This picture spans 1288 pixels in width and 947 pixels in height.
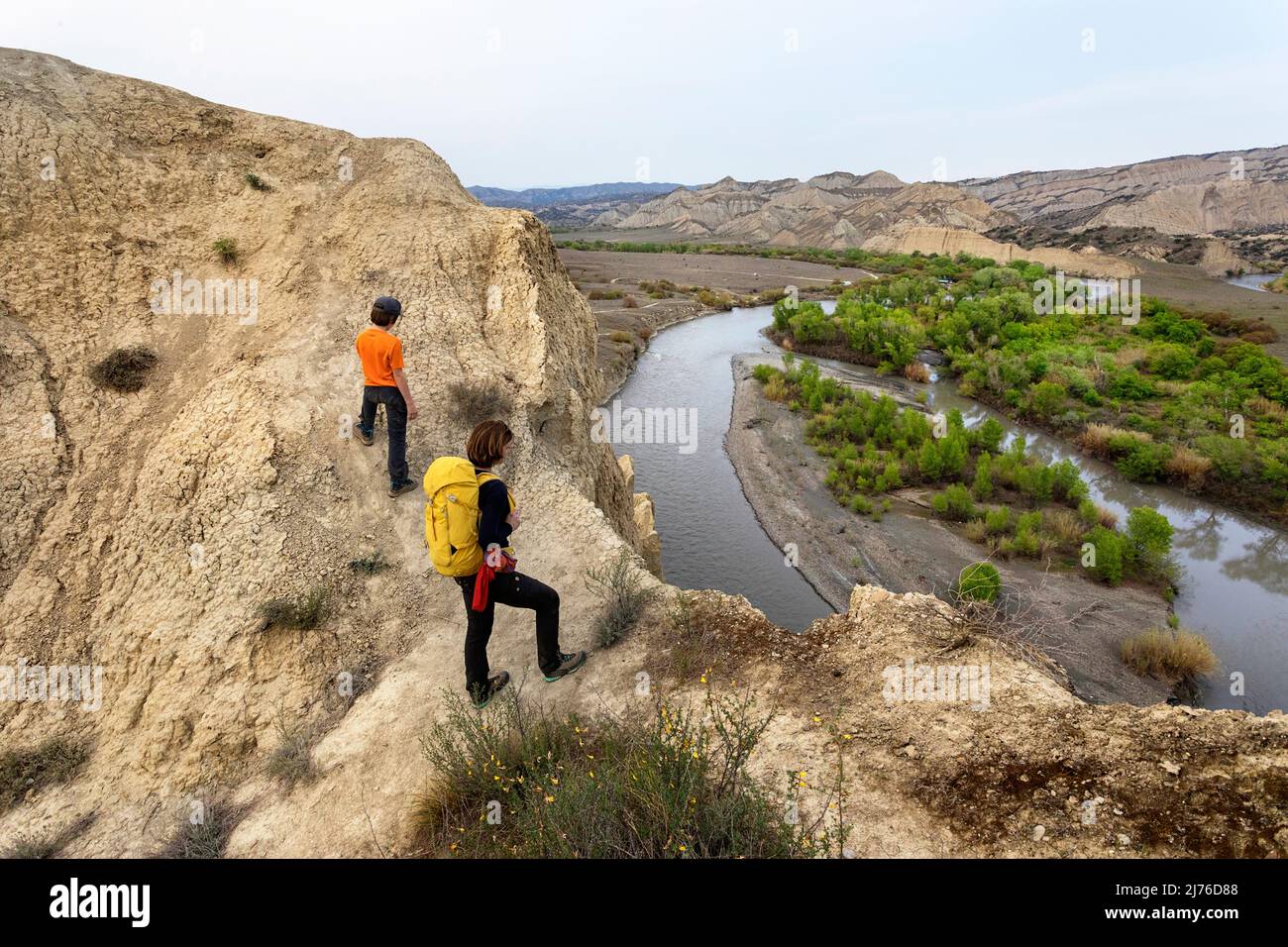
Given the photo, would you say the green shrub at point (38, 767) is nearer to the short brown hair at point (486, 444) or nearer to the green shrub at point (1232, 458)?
the short brown hair at point (486, 444)

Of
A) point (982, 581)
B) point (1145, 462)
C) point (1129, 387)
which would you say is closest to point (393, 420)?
point (982, 581)

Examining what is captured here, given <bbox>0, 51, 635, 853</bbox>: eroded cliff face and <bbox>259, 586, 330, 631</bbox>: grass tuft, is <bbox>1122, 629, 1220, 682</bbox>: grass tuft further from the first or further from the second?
<bbox>259, 586, 330, 631</bbox>: grass tuft

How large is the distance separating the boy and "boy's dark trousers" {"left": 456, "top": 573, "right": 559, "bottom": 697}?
8.42 ft

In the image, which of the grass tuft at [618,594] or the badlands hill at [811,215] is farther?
the badlands hill at [811,215]

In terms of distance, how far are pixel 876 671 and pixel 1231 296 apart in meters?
56.2

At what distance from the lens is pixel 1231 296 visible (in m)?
43.3

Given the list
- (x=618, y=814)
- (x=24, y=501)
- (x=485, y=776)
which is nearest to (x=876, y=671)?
(x=618, y=814)

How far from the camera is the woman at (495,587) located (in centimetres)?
410

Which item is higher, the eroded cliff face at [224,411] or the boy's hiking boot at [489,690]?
the eroded cliff face at [224,411]

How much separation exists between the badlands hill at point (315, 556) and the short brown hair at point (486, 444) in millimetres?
2227

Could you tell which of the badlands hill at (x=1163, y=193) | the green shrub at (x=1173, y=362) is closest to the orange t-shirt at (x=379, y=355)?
the green shrub at (x=1173, y=362)

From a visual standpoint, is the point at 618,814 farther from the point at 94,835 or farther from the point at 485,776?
the point at 94,835

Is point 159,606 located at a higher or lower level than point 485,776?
higher

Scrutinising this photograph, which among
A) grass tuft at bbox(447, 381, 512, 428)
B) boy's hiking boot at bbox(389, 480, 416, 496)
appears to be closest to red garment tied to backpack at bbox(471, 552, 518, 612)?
boy's hiking boot at bbox(389, 480, 416, 496)
